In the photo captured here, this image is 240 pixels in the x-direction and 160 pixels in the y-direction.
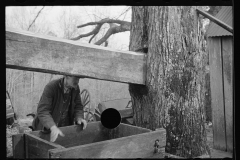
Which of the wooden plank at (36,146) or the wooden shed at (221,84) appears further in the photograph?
the wooden shed at (221,84)

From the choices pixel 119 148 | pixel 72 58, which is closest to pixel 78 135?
pixel 119 148

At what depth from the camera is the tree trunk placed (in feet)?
4.33

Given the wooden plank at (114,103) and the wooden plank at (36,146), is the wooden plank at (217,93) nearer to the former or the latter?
the wooden plank at (114,103)

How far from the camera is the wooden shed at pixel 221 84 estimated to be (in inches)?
61.2

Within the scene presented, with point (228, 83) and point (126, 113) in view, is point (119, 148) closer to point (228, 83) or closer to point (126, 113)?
point (228, 83)

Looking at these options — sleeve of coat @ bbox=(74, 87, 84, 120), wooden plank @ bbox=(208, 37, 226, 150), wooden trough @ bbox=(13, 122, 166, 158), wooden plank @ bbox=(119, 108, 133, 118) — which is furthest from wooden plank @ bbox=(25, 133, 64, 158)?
wooden plank @ bbox=(119, 108, 133, 118)

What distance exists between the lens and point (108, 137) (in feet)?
5.53

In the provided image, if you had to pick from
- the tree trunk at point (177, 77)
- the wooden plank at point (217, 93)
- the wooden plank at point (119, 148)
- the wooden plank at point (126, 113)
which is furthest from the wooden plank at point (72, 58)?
the wooden plank at point (126, 113)


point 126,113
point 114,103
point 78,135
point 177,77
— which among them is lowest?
point 126,113

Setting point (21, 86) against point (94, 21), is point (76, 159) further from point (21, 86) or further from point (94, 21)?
point (94, 21)

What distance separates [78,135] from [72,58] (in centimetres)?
59

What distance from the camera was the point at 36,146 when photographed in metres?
1.21

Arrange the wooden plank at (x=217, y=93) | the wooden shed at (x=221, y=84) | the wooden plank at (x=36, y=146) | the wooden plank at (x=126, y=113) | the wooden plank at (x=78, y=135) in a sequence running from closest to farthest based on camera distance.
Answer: the wooden plank at (x=36, y=146)
the wooden plank at (x=78, y=135)
the wooden shed at (x=221, y=84)
the wooden plank at (x=217, y=93)
the wooden plank at (x=126, y=113)

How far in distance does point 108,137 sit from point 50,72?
2.53 feet
